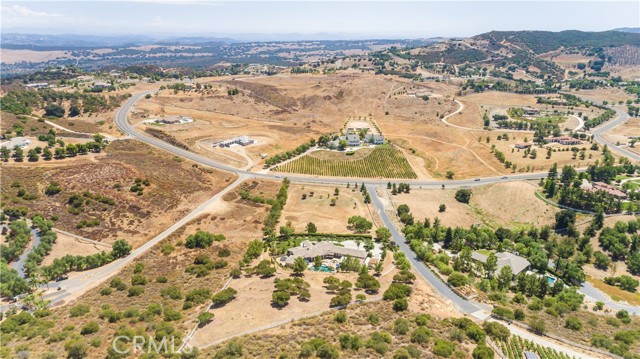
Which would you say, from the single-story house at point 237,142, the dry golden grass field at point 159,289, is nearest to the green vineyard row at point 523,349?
the dry golden grass field at point 159,289

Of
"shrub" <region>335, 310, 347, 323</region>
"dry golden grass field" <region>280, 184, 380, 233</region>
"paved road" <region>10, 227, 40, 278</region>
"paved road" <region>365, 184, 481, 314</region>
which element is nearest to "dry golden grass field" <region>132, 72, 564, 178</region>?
"dry golden grass field" <region>280, 184, 380, 233</region>

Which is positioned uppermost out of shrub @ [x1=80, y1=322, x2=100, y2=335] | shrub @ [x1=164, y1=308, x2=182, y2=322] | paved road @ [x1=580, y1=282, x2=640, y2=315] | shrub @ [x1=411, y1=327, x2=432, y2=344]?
shrub @ [x1=411, y1=327, x2=432, y2=344]

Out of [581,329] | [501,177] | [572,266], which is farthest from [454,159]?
[581,329]

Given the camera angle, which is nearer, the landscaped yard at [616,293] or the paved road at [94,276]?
the paved road at [94,276]

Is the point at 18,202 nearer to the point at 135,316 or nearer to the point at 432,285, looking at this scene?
the point at 135,316

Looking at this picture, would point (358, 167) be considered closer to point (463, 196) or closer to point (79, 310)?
point (463, 196)

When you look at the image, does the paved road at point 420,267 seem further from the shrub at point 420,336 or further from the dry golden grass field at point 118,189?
the dry golden grass field at point 118,189

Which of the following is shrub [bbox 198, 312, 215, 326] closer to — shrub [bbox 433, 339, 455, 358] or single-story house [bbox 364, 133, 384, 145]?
shrub [bbox 433, 339, 455, 358]
